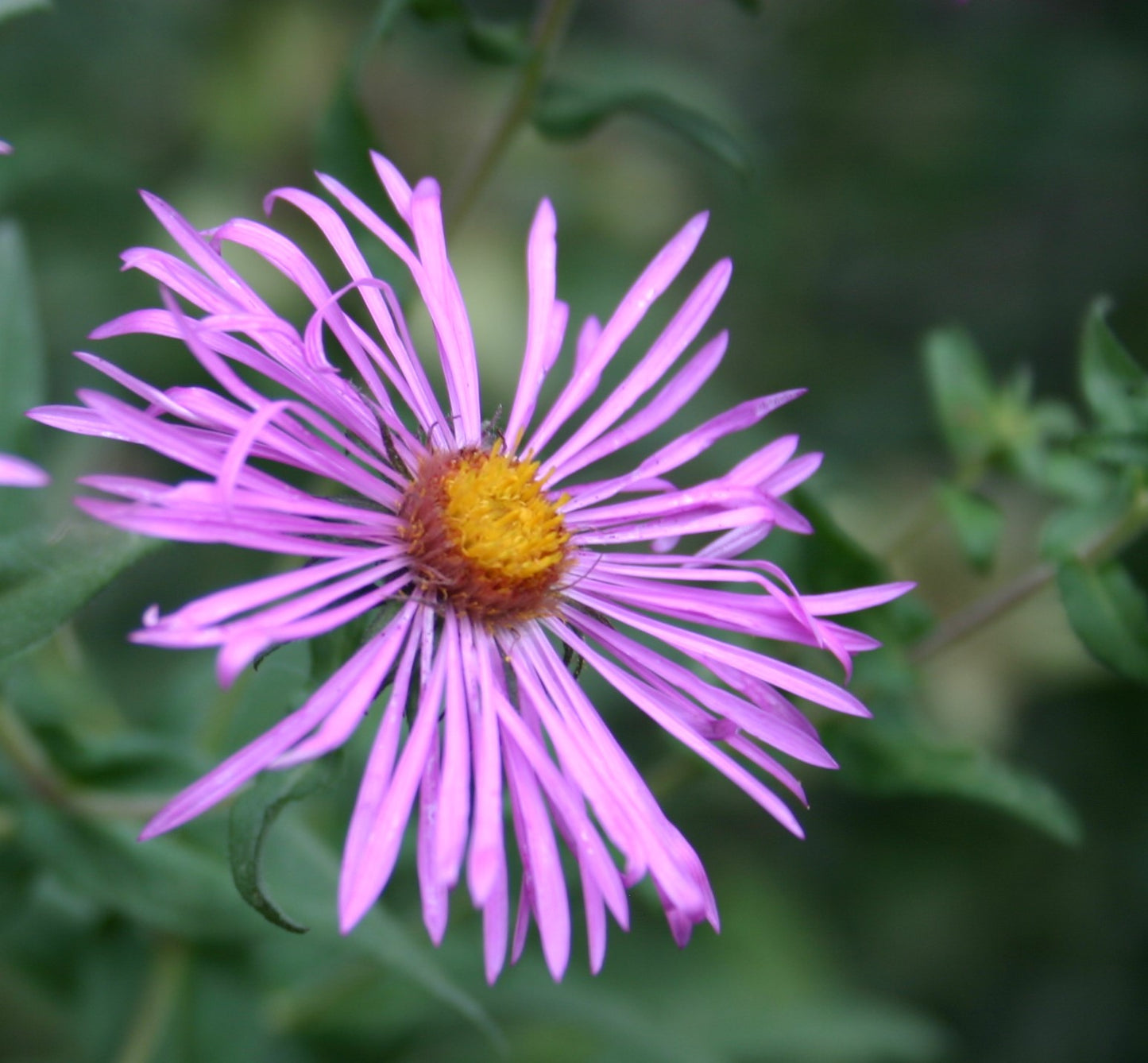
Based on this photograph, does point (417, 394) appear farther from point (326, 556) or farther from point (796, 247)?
point (796, 247)

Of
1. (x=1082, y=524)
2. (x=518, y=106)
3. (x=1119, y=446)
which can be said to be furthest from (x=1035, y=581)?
(x=518, y=106)

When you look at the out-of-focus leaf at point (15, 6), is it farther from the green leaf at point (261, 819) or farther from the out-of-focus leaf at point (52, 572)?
the green leaf at point (261, 819)

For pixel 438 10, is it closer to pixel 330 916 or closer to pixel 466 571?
pixel 466 571

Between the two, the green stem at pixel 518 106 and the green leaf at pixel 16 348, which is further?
the green stem at pixel 518 106

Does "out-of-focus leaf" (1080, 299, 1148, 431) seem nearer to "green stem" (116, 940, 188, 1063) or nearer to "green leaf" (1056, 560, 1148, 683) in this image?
"green leaf" (1056, 560, 1148, 683)

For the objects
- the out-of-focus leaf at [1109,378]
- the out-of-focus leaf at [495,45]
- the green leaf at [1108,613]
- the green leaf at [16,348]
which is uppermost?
the out-of-focus leaf at [495,45]

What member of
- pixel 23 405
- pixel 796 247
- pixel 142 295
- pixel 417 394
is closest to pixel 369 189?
pixel 417 394

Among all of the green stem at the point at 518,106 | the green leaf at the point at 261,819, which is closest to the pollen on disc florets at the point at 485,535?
the green leaf at the point at 261,819
